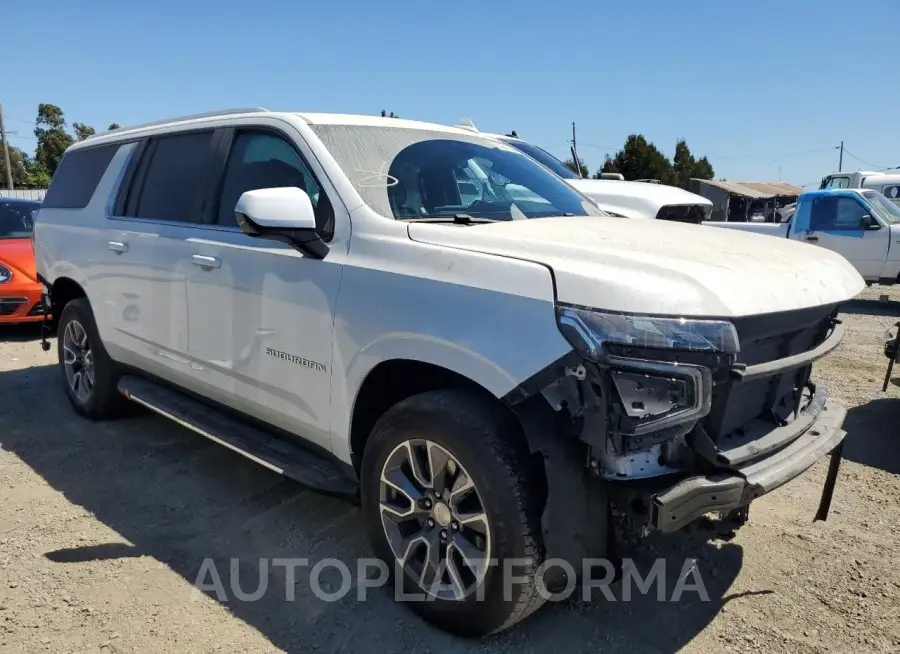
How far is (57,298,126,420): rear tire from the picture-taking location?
478cm

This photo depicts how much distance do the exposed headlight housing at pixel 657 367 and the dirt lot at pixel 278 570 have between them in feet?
3.49

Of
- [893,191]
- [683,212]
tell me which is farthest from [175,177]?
[893,191]

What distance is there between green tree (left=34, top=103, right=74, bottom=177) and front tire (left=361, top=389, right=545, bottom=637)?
6275 cm

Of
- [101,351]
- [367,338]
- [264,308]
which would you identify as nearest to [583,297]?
[367,338]

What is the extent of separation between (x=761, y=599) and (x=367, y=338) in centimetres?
197

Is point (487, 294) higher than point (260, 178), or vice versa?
point (260, 178)

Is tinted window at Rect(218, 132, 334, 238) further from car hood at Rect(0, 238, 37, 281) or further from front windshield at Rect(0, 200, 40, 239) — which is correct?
front windshield at Rect(0, 200, 40, 239)

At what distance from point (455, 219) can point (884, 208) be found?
11161mm

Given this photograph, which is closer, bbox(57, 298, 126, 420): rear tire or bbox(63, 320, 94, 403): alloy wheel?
bbox(57, 298, 126, 420): rear tire

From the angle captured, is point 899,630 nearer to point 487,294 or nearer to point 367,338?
point 487,294

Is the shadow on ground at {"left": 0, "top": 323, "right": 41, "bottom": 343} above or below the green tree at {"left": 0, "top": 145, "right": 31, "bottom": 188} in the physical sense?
below

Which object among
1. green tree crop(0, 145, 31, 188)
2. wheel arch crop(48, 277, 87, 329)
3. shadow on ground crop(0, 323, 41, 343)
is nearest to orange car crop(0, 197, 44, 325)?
shadow on ground crop(0, 323, 41, 343)

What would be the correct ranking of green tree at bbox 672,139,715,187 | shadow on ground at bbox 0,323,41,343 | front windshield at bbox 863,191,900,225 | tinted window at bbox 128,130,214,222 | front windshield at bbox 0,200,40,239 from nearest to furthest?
1. tinted window at bbox 128,130,214,222
2. shadow on ground at bbox 0,323,41,343
3. front windshield at bbox 0,200,40,239
4. front windshield at bbox 863,191,900,225
5. green tree at bbox 672,139,715,187

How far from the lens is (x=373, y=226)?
2.80 metres
